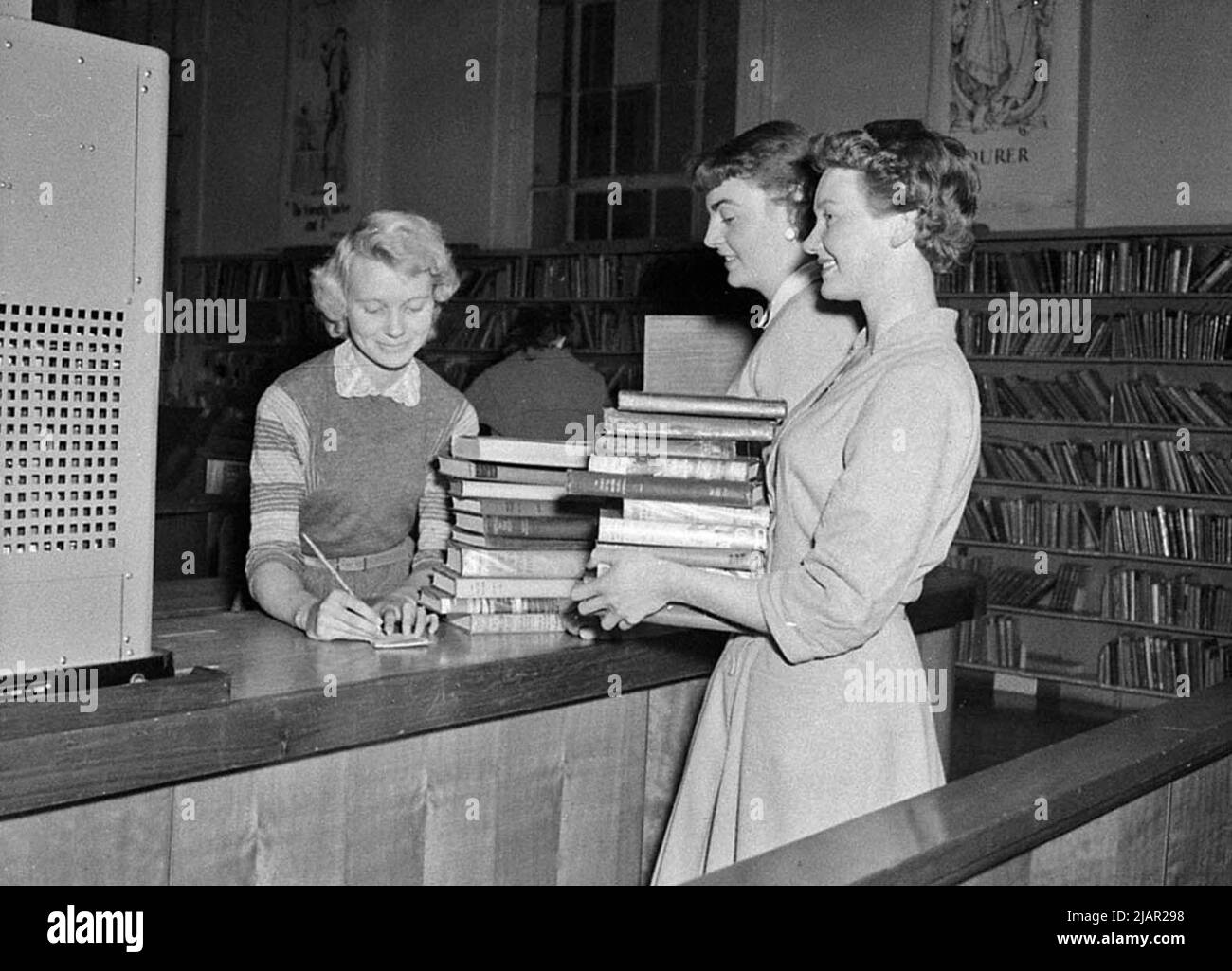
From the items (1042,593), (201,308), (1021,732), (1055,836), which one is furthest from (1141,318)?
(201,308)

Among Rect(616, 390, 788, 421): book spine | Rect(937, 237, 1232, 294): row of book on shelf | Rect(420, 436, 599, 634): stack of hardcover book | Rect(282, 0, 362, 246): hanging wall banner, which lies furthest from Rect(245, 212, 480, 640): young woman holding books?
Rect(282, 0, 362, 246): hanging wall banner

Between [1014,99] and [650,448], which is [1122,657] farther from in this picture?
[650,448]

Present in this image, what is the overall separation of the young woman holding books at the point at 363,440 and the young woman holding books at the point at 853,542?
21.7 inches

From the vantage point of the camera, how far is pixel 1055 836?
1562 mm

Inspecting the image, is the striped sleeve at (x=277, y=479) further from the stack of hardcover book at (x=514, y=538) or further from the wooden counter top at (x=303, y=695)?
the stack of hardcover book at (x=514, y=538)

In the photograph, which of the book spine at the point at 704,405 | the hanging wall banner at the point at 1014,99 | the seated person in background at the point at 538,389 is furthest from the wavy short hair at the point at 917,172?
the hanging wall banner at the point at 1014,99

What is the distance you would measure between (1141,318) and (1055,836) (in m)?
5.63

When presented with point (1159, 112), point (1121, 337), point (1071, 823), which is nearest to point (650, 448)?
point (1071, 823)

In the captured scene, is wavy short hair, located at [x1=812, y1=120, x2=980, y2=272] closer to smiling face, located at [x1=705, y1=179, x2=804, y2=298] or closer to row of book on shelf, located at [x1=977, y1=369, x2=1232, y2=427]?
smiling face, located at [x1=705, y1=179, x2=804, y2=298]

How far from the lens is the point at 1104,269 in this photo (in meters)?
6.75

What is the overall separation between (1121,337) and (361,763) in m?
5.68

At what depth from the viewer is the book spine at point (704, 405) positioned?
1998 mm

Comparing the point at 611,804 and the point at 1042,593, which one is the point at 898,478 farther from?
the point at 1042,593
